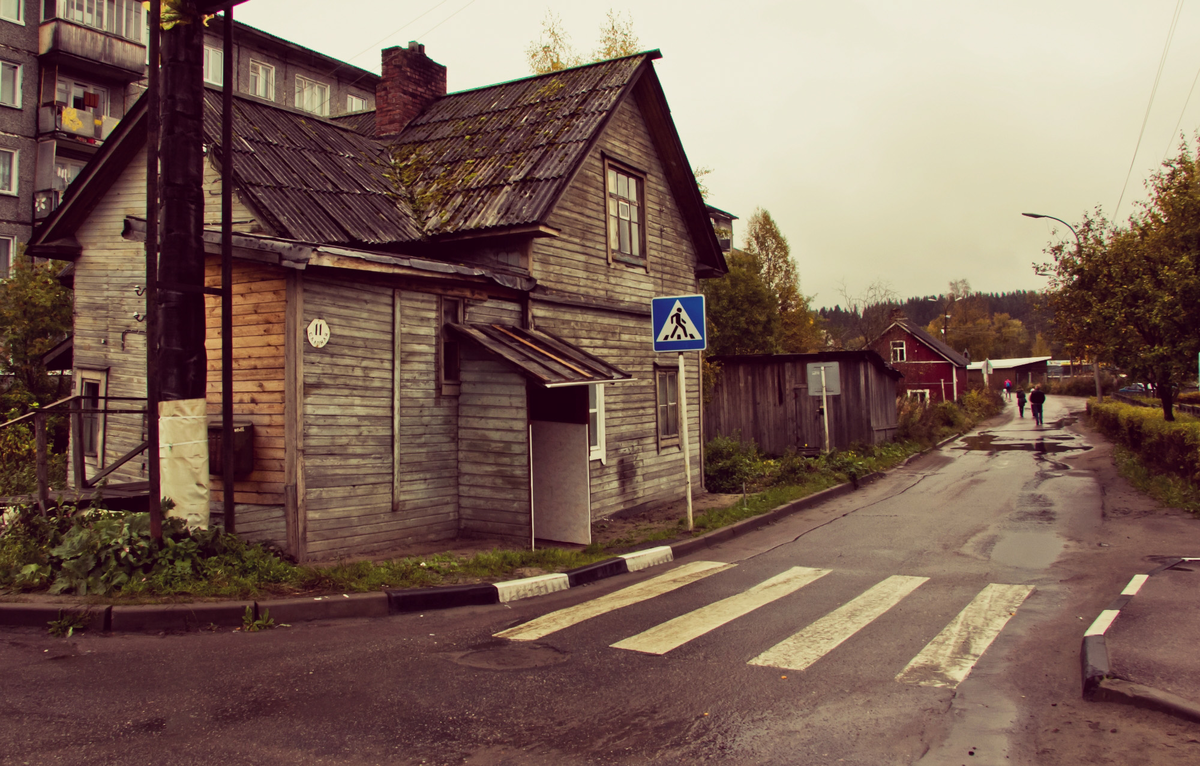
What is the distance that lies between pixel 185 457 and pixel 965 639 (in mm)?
6814

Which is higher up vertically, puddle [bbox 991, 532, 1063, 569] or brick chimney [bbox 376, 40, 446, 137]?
brick chimney [bbox 376, 40, 446, 137]

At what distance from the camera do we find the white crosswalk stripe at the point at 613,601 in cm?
629

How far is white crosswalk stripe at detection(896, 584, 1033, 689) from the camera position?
512 cm

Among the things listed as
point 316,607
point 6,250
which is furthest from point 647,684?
point 6,250

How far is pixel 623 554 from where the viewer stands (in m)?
9.23

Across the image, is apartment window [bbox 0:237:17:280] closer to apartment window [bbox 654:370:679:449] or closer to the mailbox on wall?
the mailbox on wall

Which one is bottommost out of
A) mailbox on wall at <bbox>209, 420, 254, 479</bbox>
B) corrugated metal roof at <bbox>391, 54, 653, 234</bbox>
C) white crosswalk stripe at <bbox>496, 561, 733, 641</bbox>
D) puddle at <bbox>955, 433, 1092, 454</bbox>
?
white crosswalk stripe at <bbox>496, 561, 733, 641</bbox>

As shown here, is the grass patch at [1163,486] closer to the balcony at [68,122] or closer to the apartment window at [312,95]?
the balcony at [68,122]

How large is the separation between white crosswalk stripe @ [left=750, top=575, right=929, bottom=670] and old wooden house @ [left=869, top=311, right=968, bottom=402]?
2174 inches

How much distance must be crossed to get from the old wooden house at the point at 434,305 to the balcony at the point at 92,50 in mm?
19596

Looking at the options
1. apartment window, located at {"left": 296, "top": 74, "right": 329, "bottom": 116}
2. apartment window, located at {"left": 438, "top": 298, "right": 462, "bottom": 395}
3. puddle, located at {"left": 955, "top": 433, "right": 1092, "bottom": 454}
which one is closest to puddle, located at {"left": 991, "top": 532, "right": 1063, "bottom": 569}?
apartment window, located at {"left": 438, "top": 298, "right": 462, "bottom": 395}

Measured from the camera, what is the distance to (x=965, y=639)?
234 inches

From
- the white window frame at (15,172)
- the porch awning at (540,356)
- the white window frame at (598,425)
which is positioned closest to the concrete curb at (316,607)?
the porch awning at (540,356)

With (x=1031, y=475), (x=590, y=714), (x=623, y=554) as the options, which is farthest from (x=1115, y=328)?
(x=590, y=714)
